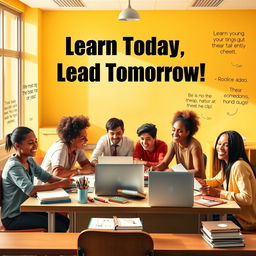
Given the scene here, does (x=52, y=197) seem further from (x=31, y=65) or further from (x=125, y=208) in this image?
(x=31, y=65)

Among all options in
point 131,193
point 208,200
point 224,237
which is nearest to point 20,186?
point 131,193

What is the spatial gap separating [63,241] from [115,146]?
2.37 meters

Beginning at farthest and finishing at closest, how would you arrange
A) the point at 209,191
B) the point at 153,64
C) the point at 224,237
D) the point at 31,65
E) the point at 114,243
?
1. the point at 153,64
2. the point at 31,65
3. the point at 209,191
4. the point at 224,237
5. the point at 114,243

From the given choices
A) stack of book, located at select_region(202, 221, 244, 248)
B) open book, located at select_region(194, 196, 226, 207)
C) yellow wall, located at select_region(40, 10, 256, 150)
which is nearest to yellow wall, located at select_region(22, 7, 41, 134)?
yellow wall, located at select_region(40, 10, 256, 150)

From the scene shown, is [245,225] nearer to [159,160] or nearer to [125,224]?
[125,224]

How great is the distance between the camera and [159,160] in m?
5.06

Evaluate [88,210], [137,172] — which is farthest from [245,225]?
[88,210]

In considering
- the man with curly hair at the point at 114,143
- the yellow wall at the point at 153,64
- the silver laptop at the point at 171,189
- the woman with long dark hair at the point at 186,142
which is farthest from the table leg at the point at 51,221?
the yellow wall at the point at 153,64

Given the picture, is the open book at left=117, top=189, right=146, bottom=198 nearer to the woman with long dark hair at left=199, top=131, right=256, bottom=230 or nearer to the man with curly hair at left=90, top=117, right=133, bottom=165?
the woman with long dark hair at left=199, top=131, right=256, bottom=230

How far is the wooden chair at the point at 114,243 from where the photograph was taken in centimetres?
252

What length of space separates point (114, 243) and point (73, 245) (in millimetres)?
354

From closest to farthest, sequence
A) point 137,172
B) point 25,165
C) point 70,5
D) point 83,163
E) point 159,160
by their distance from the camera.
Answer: point 137,172
point 25,165
point 83,163
point 159,160
point 70,5

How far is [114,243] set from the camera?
253 cm

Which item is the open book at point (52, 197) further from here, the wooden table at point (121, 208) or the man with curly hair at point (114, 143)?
the man with curly hair at point (114, 143)
